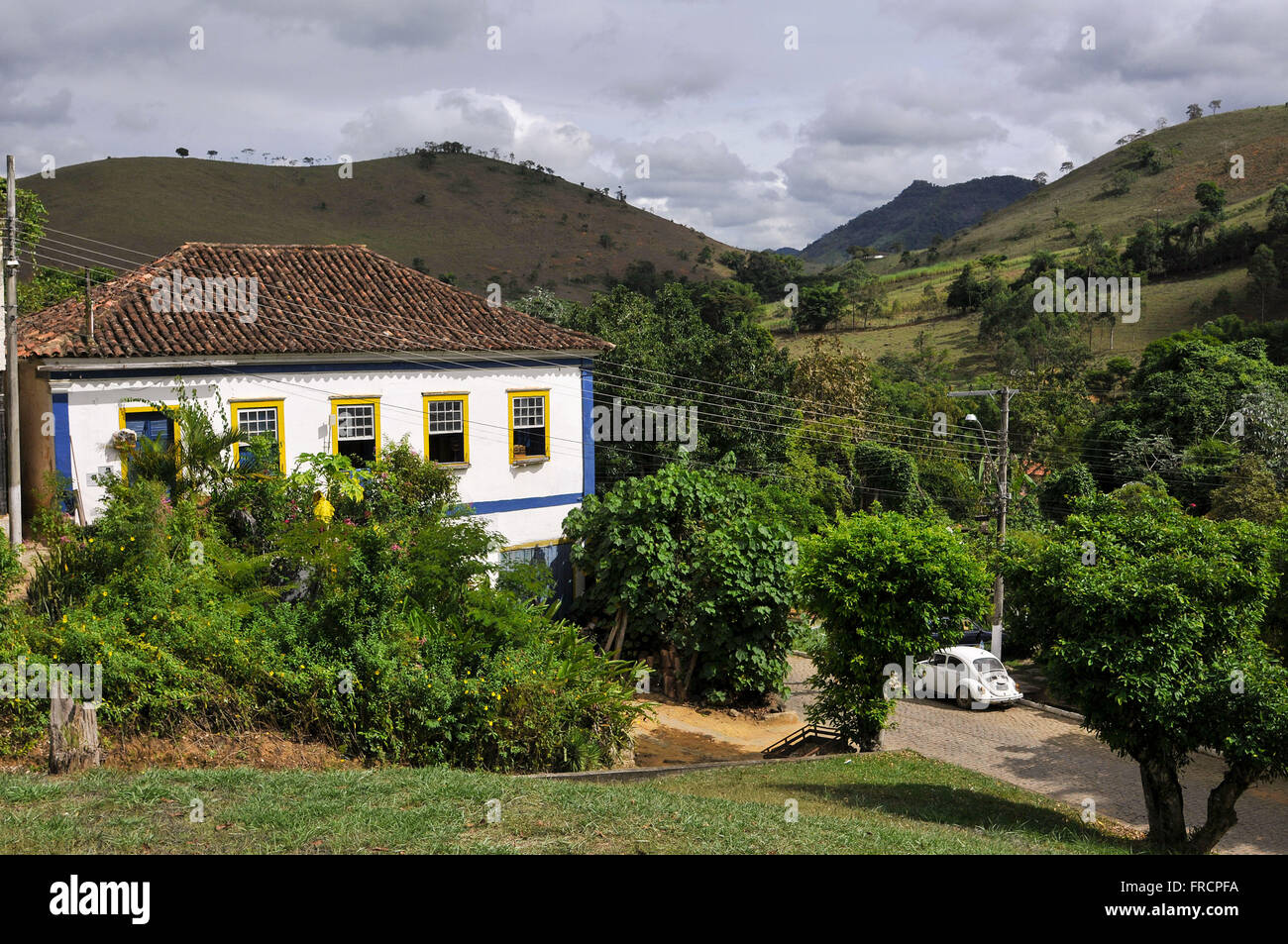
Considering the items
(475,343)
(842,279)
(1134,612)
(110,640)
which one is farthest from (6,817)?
(842,279)

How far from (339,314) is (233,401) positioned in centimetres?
319

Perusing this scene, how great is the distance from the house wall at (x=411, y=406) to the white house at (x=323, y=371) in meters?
0.03

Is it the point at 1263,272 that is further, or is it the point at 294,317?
the point at 1263,272

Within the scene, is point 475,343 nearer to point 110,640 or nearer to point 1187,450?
point 110,640

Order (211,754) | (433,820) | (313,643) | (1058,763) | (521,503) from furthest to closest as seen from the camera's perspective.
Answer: (521,503), (1058,763), (313,643), (211,754), (433,820)

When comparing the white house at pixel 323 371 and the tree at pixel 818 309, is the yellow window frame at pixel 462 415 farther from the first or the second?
the tree at pixel 818 309

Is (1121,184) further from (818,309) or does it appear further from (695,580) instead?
(695,580)

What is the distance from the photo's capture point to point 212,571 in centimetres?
1440

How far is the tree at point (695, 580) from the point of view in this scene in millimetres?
19391

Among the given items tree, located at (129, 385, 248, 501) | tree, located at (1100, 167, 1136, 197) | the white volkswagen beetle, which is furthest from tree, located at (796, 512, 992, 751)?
tree, located at (1100, 167, 1136, 197)

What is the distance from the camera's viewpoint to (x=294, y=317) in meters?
19.9

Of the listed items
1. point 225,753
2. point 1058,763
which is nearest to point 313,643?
point 225,753

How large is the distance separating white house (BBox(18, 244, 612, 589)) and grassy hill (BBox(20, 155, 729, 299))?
6591 cm

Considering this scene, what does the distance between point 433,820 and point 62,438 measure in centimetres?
1258
